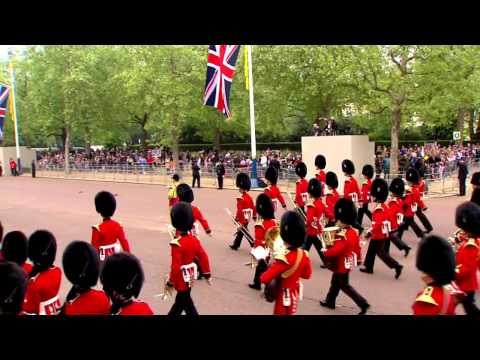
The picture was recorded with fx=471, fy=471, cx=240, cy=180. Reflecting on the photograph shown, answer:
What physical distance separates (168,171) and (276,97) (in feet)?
24.3

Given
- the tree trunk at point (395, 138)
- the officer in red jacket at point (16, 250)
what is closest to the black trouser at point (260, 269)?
the officer in red jacket at point (16, 250)

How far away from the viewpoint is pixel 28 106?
35.4m

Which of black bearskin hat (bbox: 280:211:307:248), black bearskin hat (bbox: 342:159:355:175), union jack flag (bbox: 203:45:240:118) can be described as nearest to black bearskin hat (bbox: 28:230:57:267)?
black bearskin hat (bbox: 280:211:307:248)

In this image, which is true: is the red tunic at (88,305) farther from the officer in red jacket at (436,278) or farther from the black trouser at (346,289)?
the black trouser at (346,289)

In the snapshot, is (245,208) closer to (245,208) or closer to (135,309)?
(245,208)

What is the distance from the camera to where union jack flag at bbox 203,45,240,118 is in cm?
1446

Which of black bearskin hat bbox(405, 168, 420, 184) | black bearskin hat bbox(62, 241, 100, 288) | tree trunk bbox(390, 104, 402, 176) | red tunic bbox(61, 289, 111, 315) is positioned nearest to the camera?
red tunic bbox(61, 289, 111, 315)

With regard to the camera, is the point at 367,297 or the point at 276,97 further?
the point at 276,97

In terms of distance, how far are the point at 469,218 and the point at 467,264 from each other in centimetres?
56

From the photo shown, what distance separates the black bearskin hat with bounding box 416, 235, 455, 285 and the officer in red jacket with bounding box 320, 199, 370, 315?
1983 mm

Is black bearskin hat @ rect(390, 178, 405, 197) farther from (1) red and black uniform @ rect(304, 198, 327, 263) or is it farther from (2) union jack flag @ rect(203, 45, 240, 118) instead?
(2) union jack flag @ rect(203, 45, 240, 118)

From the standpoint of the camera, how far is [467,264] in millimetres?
5082
